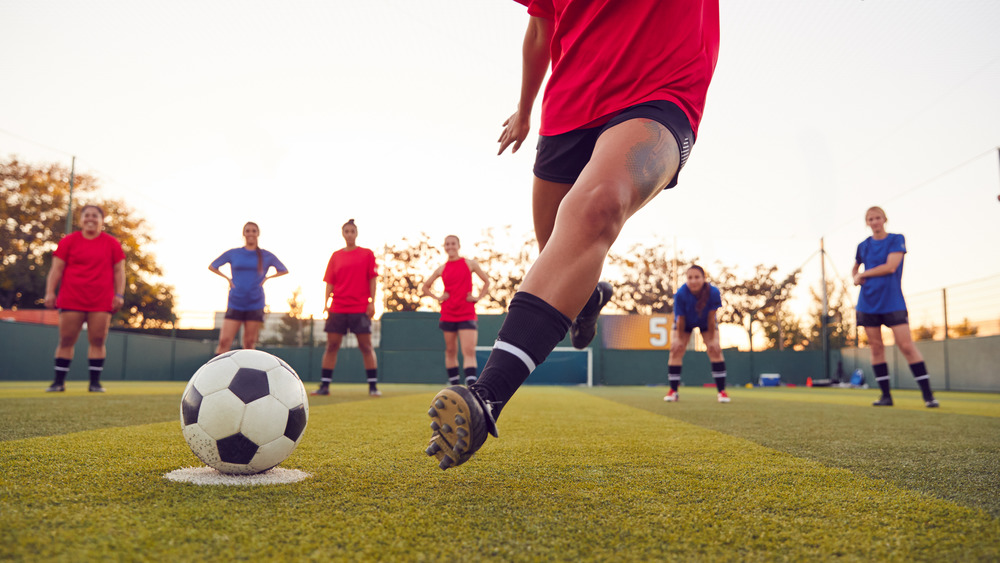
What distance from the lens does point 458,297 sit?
7797 millimetres

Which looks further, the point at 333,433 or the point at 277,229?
the point at 277,229

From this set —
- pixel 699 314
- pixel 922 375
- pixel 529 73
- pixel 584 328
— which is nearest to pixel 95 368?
pixel 584 328

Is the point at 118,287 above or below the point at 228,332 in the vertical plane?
above

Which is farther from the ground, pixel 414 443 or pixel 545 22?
pixel 545 22

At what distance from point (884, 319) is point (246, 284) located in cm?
739

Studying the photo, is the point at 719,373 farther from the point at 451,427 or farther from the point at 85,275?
the point at 85,275

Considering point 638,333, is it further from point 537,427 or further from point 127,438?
point 127,438

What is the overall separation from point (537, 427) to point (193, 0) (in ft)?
58.0

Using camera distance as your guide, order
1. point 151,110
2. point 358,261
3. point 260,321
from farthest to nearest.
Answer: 1. point 151,110
2. point 358,261
3. point 260,321

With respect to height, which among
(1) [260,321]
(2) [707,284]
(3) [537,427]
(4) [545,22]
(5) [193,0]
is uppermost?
(5) [193,0]

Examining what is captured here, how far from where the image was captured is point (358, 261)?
8062 mm

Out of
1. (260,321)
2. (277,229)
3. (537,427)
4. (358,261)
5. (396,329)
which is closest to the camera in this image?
(537,427)

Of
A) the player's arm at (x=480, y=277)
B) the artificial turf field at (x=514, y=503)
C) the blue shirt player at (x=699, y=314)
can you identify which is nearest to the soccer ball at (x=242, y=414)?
the artificial turf field at (x=514, y=503)

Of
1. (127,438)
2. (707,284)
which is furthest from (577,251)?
(707,284)
